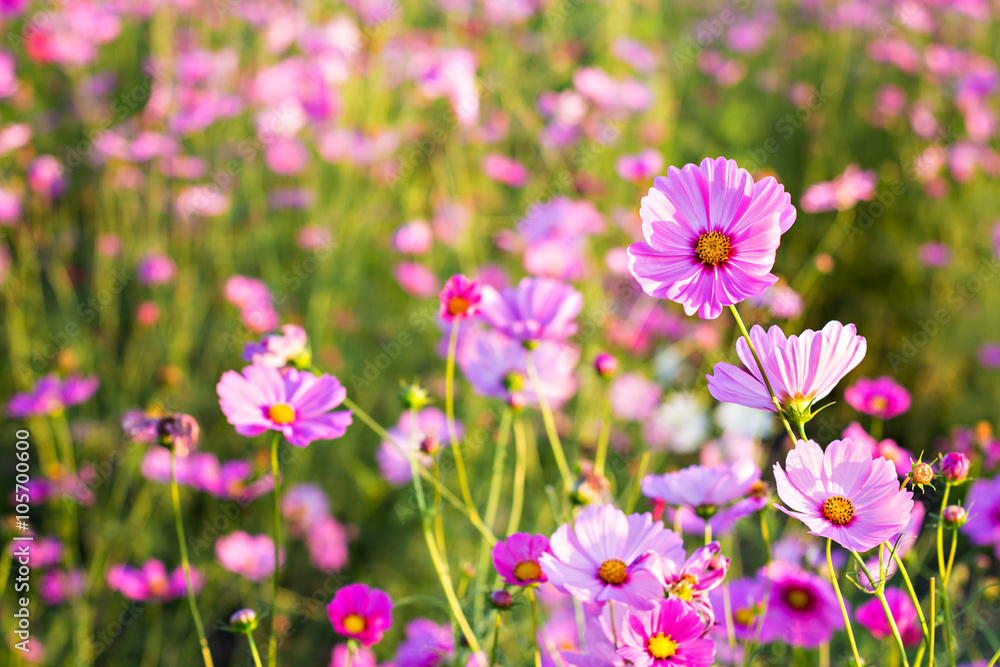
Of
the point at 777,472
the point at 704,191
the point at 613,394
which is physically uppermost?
the point at 704,191

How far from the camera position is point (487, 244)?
212cm

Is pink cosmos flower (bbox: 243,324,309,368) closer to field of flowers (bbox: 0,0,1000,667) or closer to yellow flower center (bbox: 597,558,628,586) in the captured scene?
field of flowers (bbox: 0,0,1000,667)

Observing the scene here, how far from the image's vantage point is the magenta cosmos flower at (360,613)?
64cm

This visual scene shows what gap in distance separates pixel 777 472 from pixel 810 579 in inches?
14.3

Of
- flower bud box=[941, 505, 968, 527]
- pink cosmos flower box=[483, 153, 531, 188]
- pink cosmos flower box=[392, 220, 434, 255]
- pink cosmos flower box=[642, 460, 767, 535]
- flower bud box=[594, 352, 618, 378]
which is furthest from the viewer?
pink cosmos flower box=[483, 153, 531, 188]

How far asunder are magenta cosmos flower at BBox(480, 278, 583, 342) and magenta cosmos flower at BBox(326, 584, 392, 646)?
32 cm

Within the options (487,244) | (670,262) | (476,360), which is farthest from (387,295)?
(670,262)

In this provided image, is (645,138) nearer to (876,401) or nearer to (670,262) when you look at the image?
(876,401)

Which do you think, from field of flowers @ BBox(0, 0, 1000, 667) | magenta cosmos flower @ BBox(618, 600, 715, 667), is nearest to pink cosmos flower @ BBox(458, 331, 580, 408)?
field of flowers @ BBox(0, 0, 1000, 667)

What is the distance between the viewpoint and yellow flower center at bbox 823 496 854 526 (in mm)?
484

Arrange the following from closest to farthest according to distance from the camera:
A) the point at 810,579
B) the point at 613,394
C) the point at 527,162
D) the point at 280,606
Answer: the point at 810,579, the point at 280,606, the point at 613,394, the point at 527,162

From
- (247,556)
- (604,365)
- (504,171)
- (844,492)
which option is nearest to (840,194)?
(604,365)

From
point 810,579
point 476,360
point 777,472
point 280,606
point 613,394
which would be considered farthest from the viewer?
point 613,394

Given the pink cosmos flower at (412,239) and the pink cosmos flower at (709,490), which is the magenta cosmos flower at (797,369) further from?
the pink cosmos flower at (412,239)
